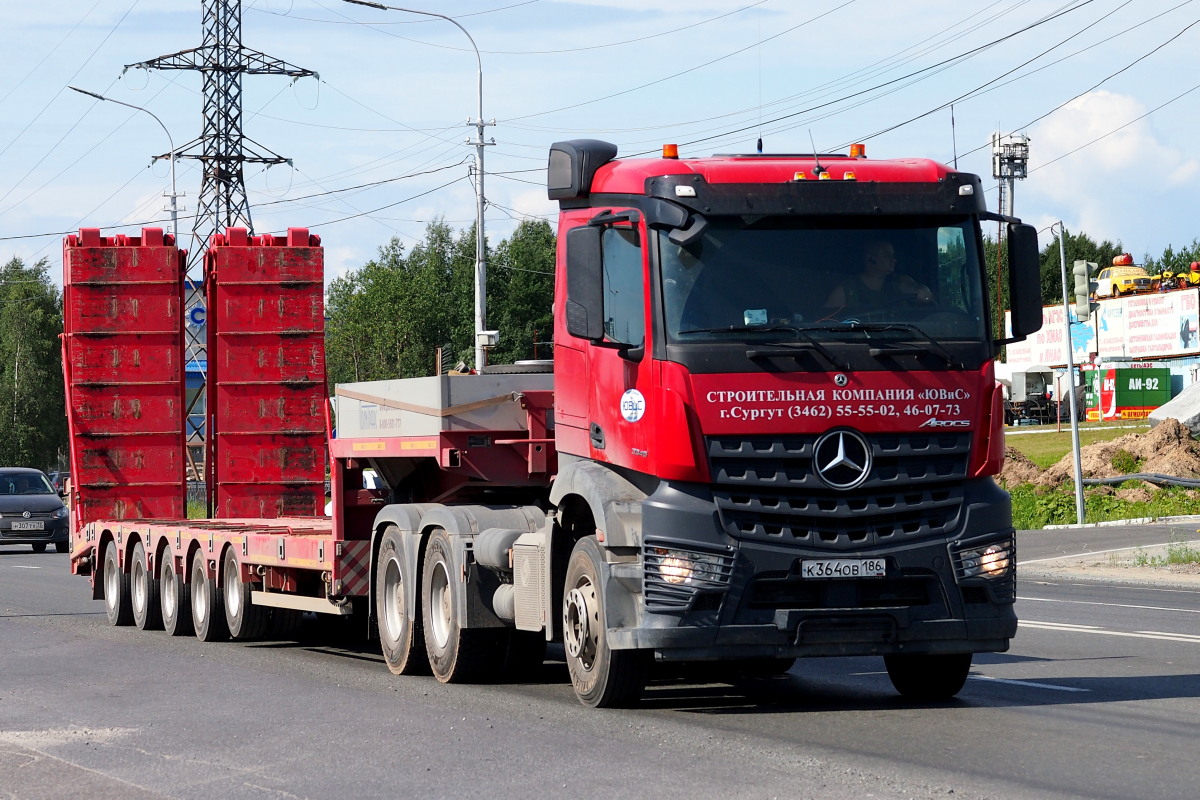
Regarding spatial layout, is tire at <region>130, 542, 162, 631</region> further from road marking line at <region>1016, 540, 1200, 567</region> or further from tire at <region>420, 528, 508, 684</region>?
road marking line at <region>1016, 540, 1200, 567</region>

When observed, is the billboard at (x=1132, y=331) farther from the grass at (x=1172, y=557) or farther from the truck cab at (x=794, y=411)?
the truck cab at (x=794, y=411)

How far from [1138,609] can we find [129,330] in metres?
10.8

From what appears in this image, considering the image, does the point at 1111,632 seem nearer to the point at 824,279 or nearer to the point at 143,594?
the point at 824,279

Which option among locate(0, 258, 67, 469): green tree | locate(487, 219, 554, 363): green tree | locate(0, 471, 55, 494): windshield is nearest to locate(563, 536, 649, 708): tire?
locate(0, 471, 55, 494): windshield

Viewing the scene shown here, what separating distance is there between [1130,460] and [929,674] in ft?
92.5

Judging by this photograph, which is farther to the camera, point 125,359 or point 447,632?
point 125,359

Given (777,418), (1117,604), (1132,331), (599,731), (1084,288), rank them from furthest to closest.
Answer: (1132,331) → (1084,288) → (1117,604) → (777,418) → (599,731)

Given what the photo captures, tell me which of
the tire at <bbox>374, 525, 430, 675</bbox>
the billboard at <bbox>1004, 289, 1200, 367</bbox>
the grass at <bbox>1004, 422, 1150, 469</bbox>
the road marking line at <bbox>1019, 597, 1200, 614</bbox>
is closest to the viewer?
the tire at <bbox>374, 525, 430, 675</bbox>

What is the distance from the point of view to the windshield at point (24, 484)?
35.7 meters

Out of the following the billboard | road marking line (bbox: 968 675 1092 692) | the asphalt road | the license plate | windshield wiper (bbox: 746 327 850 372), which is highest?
the billboard

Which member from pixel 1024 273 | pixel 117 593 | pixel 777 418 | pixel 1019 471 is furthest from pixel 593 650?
pixel 1019 471

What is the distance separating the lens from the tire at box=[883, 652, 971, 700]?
33.2 ft

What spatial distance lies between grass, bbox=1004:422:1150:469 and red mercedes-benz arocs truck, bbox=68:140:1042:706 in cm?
3381

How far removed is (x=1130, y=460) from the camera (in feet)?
121
